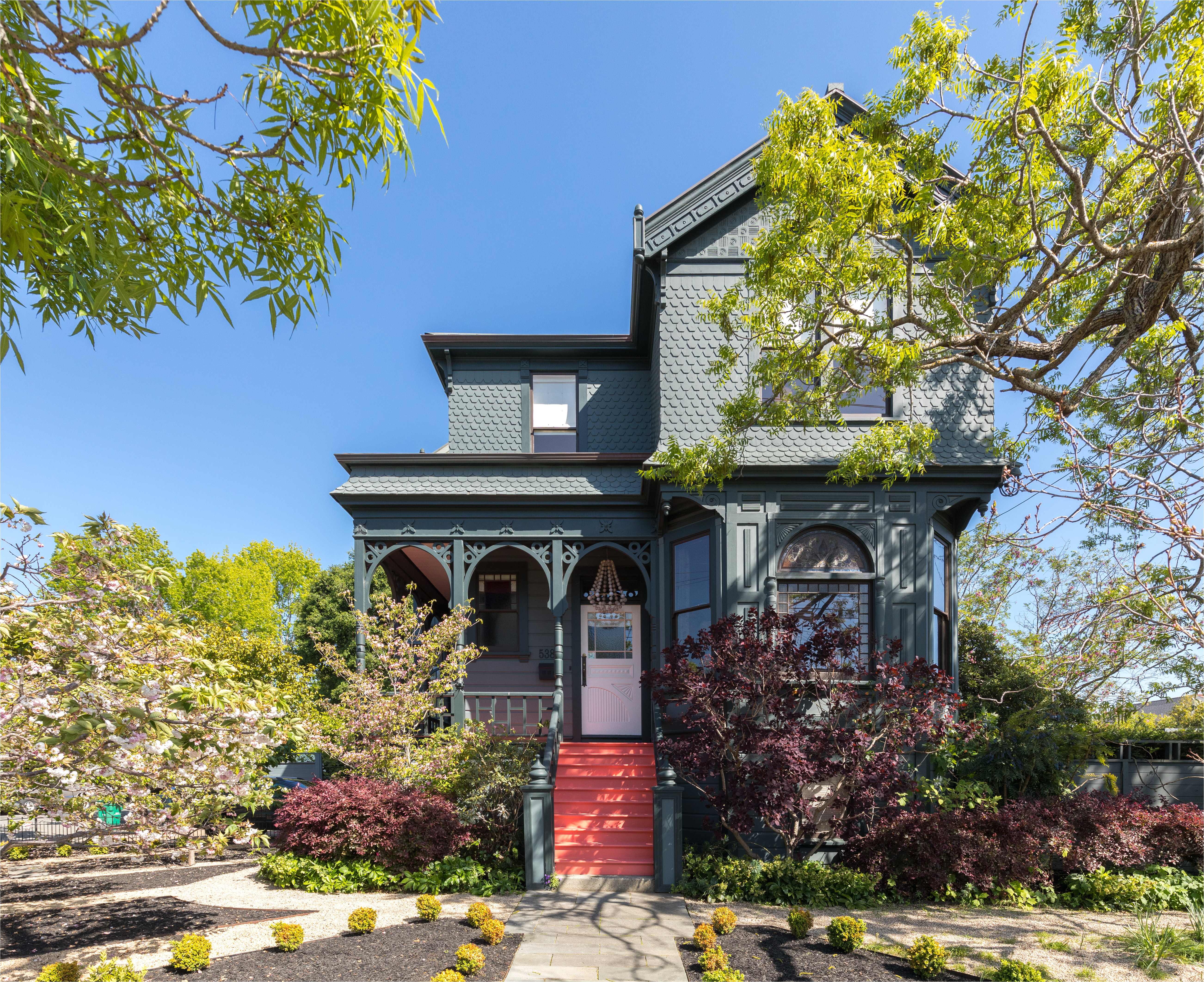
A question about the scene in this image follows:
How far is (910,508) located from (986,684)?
4.40 meters

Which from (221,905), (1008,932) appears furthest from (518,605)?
(1008,932)

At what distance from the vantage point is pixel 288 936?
6375mm

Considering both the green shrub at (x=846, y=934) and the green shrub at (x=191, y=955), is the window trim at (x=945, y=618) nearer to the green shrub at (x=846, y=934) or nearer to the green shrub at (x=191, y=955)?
the green shrub at (x=846, y=934)

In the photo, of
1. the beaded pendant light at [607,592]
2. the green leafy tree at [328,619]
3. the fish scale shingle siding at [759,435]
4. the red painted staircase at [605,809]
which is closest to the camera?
the red painted staircase at [605,809]

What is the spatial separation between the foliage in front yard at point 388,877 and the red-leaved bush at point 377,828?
0.10 m

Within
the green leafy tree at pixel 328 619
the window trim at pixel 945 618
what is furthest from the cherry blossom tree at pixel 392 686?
the green leafy tree at pixel 328 619

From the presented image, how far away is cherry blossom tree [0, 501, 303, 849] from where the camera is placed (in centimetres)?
409

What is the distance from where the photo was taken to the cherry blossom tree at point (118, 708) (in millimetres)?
4086

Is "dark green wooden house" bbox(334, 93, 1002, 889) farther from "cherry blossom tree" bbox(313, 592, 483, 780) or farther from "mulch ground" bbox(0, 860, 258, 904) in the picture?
"mulch ground" bbox(0, 860, 258, 904)

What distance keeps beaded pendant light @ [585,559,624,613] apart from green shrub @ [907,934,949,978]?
26.2 ft

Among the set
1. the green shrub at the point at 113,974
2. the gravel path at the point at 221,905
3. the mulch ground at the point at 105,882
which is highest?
the green shrub at the point at 113,974

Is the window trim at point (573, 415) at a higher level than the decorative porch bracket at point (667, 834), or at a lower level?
higher

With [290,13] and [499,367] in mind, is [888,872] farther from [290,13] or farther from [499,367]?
[499,367]

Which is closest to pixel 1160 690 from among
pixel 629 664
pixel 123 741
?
pixel 629 664
